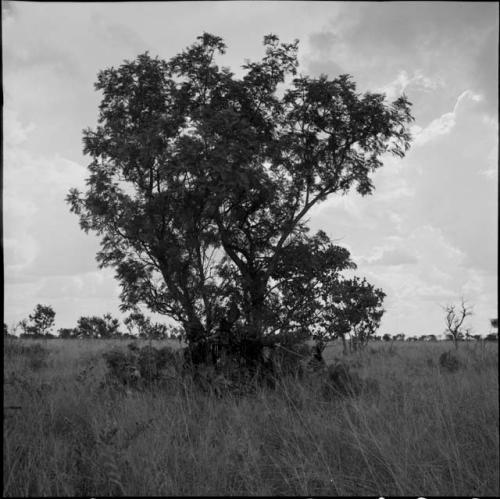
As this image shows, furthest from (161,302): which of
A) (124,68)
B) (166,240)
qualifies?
(124,68)

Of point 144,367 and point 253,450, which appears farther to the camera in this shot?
point 144,367

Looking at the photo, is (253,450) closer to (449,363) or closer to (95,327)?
(449,363)

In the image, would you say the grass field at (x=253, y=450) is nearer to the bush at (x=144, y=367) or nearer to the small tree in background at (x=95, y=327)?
the bush at (x=144, y=367)

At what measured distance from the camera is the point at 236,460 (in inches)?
187

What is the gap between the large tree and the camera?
38.0 ft

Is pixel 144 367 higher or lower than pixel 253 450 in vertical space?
higher

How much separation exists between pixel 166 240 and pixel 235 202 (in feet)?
5.41

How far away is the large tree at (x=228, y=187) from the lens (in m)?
11.6

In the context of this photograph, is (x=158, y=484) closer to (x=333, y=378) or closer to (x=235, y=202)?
(x=333, y=378)

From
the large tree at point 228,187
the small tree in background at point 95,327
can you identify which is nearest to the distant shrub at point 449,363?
the large tree at point 228,187

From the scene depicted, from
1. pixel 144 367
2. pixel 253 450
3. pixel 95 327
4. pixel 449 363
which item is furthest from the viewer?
pixel 95 327

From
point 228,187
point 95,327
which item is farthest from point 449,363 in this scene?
point 95,327

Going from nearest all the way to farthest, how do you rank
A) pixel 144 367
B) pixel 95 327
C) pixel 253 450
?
pixel 253 450
pixel 144 367
pixel 95 327

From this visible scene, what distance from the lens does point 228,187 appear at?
10883mm
